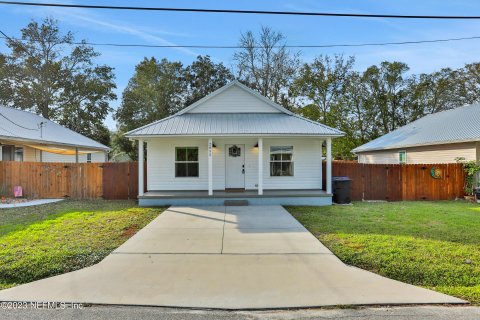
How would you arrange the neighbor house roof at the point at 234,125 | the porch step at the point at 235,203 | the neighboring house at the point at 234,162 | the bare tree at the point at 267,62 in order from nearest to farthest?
the porch step at the point at 235,203 < the neighbor house roof at the point at 234,125 < the neighboring house at the point at 234,162 < the bare tree at the point at 267,62

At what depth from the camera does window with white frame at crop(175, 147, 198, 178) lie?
521 inches

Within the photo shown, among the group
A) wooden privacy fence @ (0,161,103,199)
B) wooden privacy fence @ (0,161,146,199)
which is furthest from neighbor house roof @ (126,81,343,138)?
wooden privacy fence @ (0,161,103,199)

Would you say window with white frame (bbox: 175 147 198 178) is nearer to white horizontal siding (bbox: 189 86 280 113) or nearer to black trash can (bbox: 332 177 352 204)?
white horizontal siding (bbox: 189 86 280 113)

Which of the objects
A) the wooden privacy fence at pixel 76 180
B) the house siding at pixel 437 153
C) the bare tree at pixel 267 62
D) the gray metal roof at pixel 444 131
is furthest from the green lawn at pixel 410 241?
the bare tree at pixel 267 62

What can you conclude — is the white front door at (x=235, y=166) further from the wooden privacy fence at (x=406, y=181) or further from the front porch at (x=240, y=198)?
the wooden privacy fence at (x=406, y=181)

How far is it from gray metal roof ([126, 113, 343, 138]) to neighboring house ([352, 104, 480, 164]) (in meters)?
6.57

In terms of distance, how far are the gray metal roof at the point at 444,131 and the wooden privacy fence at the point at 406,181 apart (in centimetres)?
182

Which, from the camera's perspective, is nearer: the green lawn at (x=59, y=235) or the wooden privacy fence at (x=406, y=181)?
the green lawn at (x=59, y=235)

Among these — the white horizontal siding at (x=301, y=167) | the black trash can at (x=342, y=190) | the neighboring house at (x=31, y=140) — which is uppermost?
the neighboring house at (x=31, y=140)

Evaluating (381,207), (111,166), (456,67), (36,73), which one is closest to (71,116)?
(36,73)

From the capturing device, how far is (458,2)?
960 cm

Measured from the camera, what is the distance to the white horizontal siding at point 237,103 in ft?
46.9

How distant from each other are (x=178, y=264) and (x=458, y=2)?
11.2 m

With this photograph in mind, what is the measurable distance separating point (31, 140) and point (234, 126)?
10.8 metres
